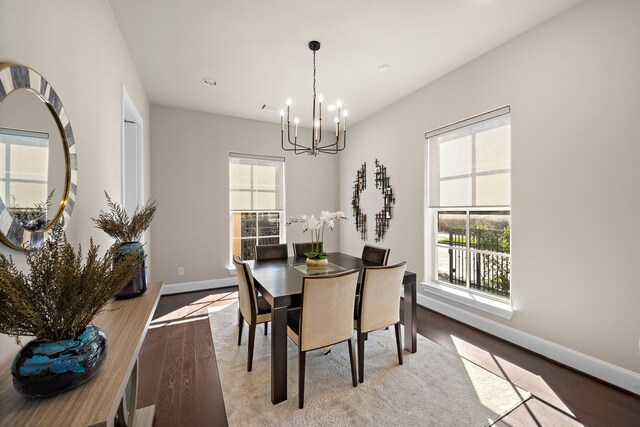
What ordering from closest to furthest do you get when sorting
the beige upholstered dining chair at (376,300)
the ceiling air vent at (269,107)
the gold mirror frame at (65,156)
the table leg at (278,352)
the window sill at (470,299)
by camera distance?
the gold mirror frame at (65,156) < the table leg at (278,352) < the beige upholstered dining chair at (376,300) < the window sill at (470,299) < the ceiling air vent at (269,107)

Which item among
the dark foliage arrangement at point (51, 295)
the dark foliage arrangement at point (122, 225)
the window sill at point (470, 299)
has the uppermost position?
the dark foliage arrangement at point (122, 225)

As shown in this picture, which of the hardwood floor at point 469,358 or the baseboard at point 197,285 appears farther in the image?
the baseboard at point 197,285

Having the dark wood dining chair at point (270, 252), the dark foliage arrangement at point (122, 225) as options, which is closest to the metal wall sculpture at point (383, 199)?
the dark wood dining chair at point (270, 252)

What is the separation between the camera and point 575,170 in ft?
7.22

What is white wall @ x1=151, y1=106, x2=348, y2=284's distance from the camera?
4141 millimetres

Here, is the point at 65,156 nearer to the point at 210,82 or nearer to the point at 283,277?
the point at 283,277

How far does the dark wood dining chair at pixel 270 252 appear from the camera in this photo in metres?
3.28

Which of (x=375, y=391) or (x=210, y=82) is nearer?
(x=375, y=391)

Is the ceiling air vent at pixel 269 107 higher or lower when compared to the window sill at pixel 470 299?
higher

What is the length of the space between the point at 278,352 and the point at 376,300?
2.70 feet

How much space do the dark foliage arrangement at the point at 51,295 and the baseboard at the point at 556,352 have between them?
318 centimetres

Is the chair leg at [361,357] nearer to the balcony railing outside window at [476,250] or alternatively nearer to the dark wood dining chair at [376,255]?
the dark wood dining chair at [376,255]

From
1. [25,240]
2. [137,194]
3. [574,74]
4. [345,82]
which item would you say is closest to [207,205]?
[137,194]

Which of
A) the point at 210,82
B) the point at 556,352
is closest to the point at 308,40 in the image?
the point at 210,82
